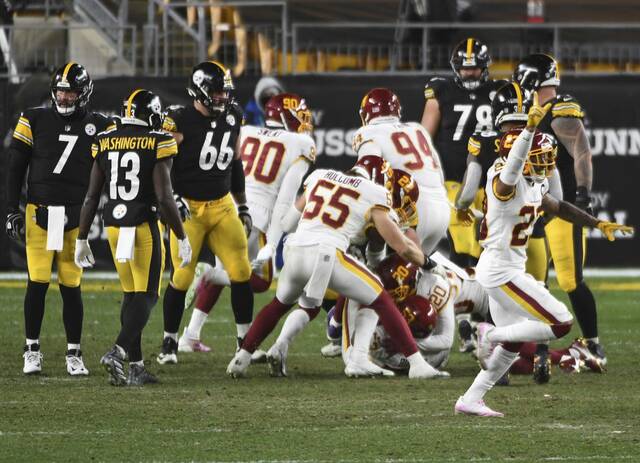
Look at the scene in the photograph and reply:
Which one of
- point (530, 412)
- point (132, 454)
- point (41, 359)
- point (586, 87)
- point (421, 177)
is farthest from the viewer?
point (586, 87)

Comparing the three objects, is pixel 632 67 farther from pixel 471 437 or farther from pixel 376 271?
pixel 471 437

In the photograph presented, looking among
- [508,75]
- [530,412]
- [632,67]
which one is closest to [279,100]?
[530,412]

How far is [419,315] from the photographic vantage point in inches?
326

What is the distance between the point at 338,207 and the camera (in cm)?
787

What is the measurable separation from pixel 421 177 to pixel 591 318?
5.08 ft

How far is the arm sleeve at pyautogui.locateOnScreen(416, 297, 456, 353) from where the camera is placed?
27.1 ft

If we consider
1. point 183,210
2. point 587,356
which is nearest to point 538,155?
point 587,356

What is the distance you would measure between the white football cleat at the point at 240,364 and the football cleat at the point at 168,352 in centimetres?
75

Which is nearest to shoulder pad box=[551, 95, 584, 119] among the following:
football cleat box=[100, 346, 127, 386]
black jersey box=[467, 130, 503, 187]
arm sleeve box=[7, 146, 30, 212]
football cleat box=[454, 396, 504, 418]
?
black jersey box=[467, 130, 503, 187]

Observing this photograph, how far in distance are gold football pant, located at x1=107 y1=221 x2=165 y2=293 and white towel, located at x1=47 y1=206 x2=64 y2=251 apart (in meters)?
0.47

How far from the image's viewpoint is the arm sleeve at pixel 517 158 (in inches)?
247

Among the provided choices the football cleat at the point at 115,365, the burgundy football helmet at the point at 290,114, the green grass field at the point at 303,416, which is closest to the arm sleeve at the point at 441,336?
the green grass field at the point at 303,416

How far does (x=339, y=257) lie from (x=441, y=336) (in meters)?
0.89

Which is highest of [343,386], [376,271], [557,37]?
[557,37]
